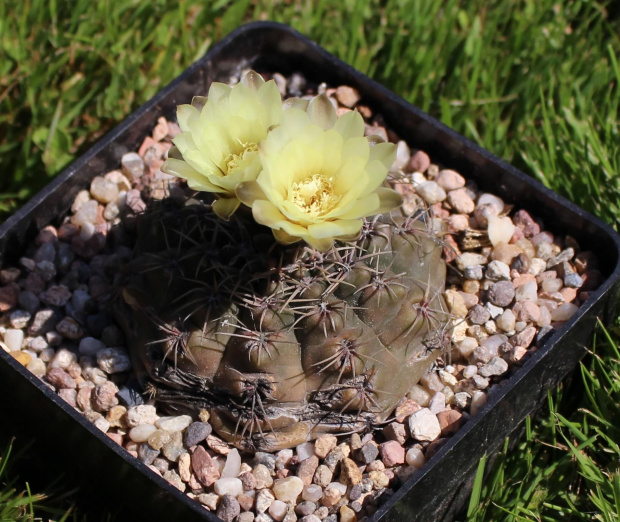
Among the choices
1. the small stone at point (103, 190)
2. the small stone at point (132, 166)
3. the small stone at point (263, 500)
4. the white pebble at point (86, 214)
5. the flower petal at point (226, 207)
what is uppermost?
the flower petal at point (226, 207)

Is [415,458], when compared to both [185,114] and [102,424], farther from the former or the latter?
[185,114]

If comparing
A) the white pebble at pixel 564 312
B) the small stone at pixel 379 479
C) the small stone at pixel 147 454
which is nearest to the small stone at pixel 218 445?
the small stone at pixel 147 454

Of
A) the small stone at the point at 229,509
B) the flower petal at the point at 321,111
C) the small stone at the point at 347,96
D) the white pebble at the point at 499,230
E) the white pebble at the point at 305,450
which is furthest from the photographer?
the small stone at the point at 347,96

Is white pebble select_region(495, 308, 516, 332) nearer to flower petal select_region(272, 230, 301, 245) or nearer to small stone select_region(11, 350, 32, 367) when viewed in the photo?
flower petal select_region(272, 230, 301, 245)

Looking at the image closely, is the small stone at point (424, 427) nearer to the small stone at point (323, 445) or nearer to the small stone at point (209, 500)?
the small stone at point (323, 445)

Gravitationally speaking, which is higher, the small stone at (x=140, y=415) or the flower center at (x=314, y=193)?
the flower center at (x=314, y=193)

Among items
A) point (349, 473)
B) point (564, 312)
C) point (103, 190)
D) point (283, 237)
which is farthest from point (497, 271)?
point (103, 190)

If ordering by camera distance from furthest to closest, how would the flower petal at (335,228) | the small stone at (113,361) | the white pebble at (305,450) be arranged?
the small stone at (113,361)
the white pebble at (305,450)
the flower petal at (335,228)

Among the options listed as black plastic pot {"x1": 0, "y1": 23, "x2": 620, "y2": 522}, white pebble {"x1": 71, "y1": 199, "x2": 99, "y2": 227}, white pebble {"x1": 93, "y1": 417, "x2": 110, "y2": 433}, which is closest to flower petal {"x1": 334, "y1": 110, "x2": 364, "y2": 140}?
black plastic pot {"x1": 0, "y1": 23, "x2": 620, "y2": 522}
